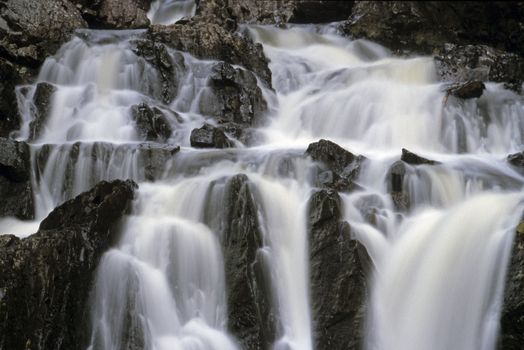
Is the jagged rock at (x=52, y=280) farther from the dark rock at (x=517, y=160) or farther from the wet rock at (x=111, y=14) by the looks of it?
the wet rock at (x=111, y=14)

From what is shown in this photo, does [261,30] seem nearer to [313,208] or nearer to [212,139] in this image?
[212,139]

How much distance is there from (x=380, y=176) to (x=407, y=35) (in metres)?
9.14

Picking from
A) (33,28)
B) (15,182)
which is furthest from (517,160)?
(33,28)

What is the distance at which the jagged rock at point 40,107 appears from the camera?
11216mm

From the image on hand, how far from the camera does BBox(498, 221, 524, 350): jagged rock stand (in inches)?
225

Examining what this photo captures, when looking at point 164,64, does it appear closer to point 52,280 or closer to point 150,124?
point 150,124

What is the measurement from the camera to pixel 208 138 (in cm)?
1018

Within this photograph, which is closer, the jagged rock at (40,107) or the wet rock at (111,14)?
the jagged rock at (40,107)

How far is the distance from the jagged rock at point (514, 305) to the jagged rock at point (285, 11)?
1366cm

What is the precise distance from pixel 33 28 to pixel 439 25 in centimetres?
1103

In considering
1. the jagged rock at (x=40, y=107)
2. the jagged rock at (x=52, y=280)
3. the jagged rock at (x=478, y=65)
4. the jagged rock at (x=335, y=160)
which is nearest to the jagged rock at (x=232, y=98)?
the jagged rock at (x=40, y=107)

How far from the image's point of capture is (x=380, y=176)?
886 cm

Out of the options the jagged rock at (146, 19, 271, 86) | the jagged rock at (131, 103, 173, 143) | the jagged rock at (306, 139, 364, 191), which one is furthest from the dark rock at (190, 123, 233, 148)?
the jagged rock at (146, 19, 271, 86)

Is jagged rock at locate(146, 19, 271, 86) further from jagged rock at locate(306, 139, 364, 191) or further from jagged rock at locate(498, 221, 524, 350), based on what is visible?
jagged rock at locate(498, 221, 524, 350)
